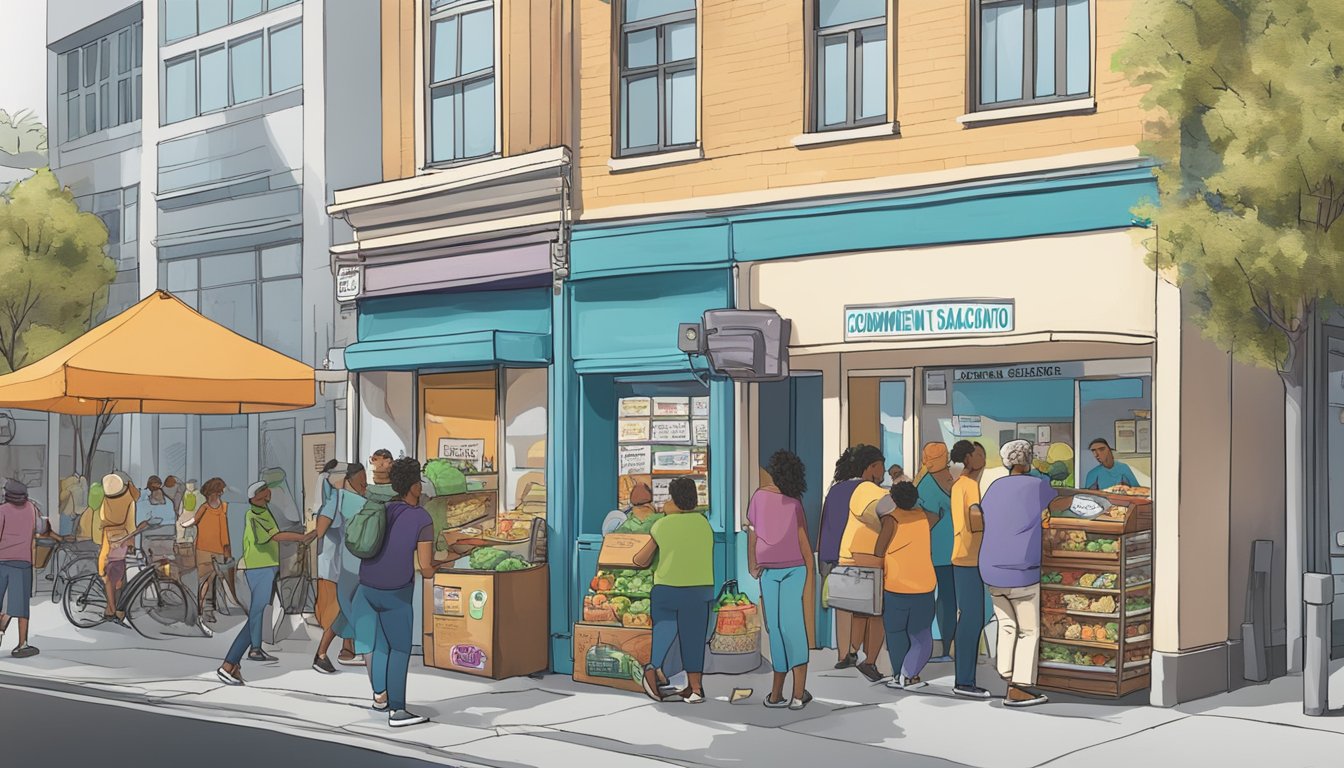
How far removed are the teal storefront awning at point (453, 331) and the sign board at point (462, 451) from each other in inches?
32.8

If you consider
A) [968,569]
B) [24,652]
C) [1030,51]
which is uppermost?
[1030,51]

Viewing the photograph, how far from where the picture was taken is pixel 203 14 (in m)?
24.1

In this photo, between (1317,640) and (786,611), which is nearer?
(1317,640)

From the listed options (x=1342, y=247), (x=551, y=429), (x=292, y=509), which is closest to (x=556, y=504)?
(x=551, y=429)

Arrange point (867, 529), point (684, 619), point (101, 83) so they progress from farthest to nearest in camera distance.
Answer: point (101, 83) < point (867, 529) < point (684, 619)

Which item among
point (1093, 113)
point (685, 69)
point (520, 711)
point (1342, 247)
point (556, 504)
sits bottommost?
point (520, 711)

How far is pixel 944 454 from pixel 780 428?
8.06ft

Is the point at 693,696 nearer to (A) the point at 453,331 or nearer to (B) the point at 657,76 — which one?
(A) the point at 453,331

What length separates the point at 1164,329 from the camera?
11086 mm

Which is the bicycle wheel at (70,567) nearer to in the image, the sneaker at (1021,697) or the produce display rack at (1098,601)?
the sneaker at (1021,697)

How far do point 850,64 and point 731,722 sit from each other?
6144 millimetres

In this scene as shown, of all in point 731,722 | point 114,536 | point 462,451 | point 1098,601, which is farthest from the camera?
point 114,536

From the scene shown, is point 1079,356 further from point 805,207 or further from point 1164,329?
point 805,207

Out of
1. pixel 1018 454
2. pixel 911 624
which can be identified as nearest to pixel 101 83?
pixel 911 624
